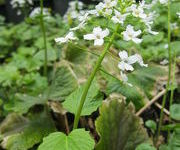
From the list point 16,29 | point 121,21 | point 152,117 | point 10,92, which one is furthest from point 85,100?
point 16,29

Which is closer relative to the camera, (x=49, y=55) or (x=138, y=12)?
(x=138, y=12)

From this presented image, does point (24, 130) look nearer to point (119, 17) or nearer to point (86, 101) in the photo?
point (86, 101)

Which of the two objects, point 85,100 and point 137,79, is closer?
point 85,100

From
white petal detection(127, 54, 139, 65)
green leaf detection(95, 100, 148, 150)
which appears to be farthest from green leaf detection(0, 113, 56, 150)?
white petal detection(127, 54, 139, 65)

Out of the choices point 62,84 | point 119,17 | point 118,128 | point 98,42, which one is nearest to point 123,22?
point 119,17

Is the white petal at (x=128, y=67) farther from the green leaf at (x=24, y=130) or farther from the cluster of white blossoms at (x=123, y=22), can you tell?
the green leaf at (x=24, y=130)

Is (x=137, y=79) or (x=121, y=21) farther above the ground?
(x=121, y=21)

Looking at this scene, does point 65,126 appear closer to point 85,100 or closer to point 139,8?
point 85,100
